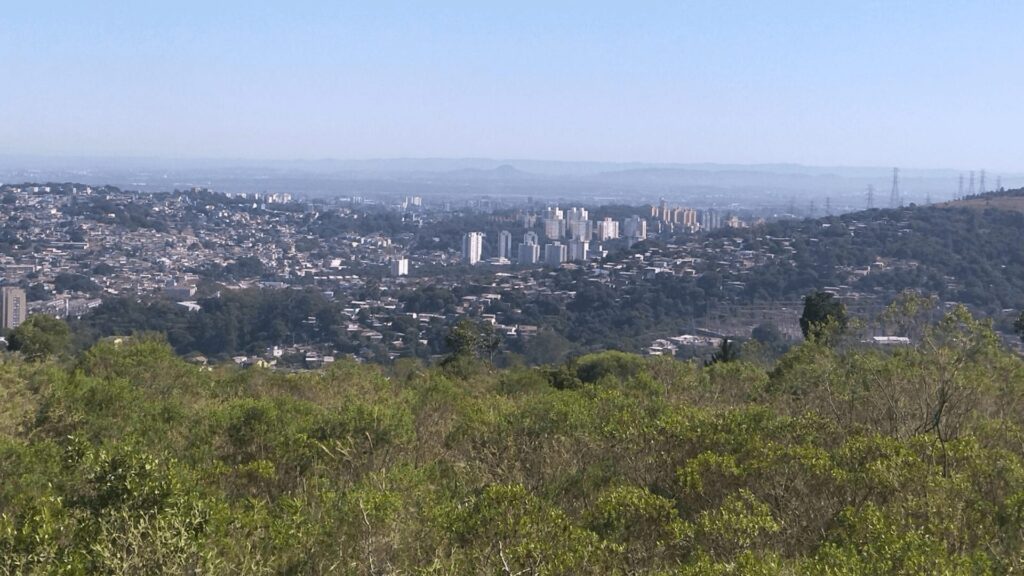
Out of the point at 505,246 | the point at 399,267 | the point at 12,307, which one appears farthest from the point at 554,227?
the point at 12,307

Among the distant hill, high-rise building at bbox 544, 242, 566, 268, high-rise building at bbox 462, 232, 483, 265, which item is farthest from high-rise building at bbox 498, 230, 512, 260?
the distant hill

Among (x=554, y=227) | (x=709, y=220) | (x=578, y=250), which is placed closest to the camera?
(x=578, y=250)

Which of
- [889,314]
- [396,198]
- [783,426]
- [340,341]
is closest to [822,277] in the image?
[340,341]

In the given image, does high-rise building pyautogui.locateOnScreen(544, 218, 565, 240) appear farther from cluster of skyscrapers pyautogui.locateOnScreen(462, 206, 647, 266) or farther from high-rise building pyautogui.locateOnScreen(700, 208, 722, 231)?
high-rise building pyautogui.locateOnScreen(700, 208, 722, 231)

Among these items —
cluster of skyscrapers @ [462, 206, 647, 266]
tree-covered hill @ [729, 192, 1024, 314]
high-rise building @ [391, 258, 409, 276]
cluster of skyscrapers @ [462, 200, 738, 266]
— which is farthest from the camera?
cluster of skyscrapers @ [462, 200, 738, 266]

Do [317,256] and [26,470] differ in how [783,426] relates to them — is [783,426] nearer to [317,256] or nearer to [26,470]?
[26,470]

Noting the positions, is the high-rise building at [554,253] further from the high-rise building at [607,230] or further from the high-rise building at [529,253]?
the high-rise building at [607,230]

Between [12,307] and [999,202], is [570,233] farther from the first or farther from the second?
[12,307]
